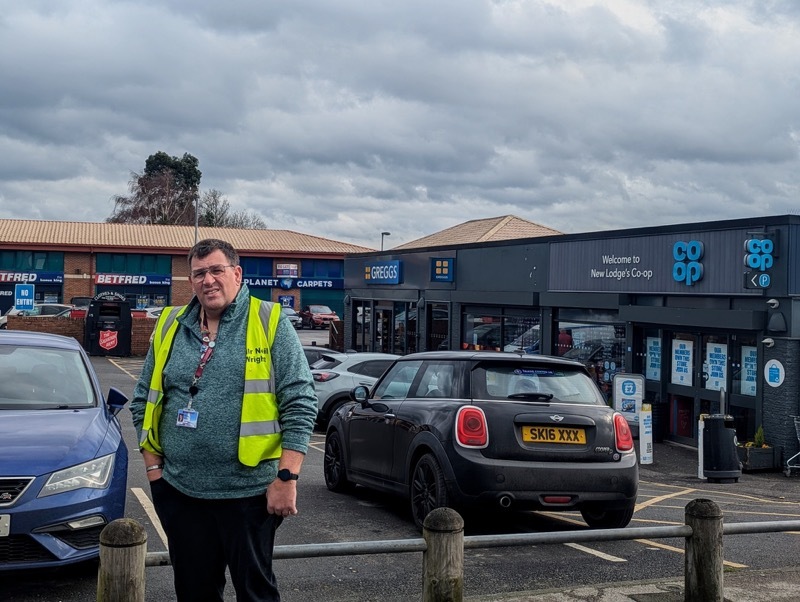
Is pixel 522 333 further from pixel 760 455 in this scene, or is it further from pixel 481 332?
pixel 760 455

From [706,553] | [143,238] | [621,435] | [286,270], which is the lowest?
[706,553]

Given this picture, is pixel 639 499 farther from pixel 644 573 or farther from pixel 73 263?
pixel 73 263

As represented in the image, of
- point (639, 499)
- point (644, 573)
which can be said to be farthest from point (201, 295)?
point (639, 499)

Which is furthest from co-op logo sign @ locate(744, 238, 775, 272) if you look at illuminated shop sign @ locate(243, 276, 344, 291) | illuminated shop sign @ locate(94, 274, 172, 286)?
illuminated shop sign @ locate(243, 276, 344, 291)

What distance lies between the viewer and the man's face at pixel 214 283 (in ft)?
12.8

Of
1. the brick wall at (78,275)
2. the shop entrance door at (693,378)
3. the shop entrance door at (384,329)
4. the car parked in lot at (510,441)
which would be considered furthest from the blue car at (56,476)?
the brick wall at (78,275)

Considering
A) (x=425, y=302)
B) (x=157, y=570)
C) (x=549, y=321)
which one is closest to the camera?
(x=157, y=570)

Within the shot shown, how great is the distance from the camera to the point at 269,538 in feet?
12.5

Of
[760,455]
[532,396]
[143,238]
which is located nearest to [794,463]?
[760,455]

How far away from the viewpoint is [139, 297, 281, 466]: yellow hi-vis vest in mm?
3713

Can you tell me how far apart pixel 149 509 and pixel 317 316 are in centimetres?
5243

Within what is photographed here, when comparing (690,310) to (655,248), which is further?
(655,248)

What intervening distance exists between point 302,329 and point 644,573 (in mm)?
54830

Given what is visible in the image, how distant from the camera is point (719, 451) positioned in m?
14.0
